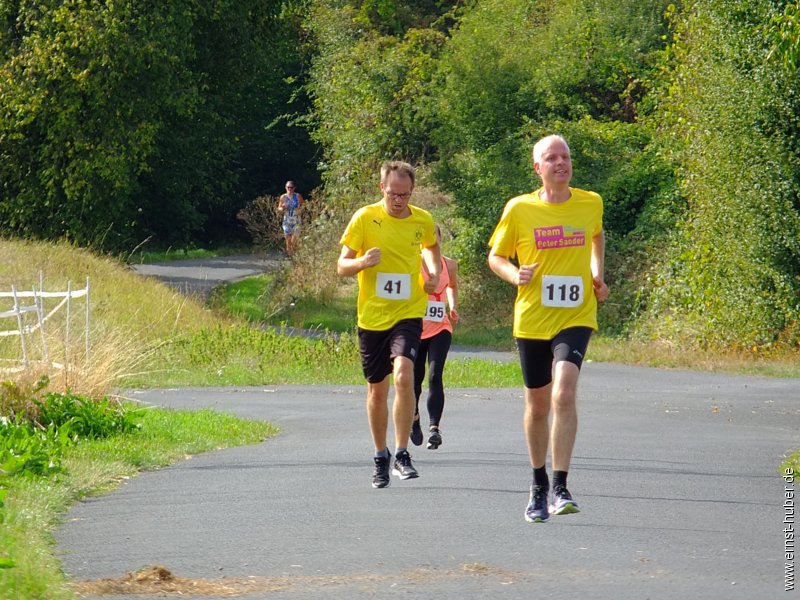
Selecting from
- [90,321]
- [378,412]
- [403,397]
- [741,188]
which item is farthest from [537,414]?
[741,188]

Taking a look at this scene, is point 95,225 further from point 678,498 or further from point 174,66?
point 678,498

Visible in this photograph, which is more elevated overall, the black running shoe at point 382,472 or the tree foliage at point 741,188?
the tree foliage at point 741,188

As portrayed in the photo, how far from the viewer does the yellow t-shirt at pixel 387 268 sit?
31.9 ft

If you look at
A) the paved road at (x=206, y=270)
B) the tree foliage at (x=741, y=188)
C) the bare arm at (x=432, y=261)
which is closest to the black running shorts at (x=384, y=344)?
the bare arm at (x=432, y=261)

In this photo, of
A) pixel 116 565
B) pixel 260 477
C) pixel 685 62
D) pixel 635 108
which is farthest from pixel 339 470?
pixel 635 108

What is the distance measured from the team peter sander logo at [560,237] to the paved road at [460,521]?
169cm

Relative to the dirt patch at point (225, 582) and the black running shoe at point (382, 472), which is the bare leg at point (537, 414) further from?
the black running shoe at point (382, 472)

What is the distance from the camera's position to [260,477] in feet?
38.7

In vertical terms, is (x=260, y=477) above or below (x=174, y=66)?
below

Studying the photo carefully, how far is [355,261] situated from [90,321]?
367 inches

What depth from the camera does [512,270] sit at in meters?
8.57

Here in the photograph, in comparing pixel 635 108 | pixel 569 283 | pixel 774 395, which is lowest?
pixel 774 395

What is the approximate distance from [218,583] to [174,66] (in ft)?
87.9

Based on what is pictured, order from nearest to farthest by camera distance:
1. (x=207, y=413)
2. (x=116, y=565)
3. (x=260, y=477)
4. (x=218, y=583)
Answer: (x=218, y=583) → (x=116, y=565) → (x=260, y=477) → (x=207, y=413)
